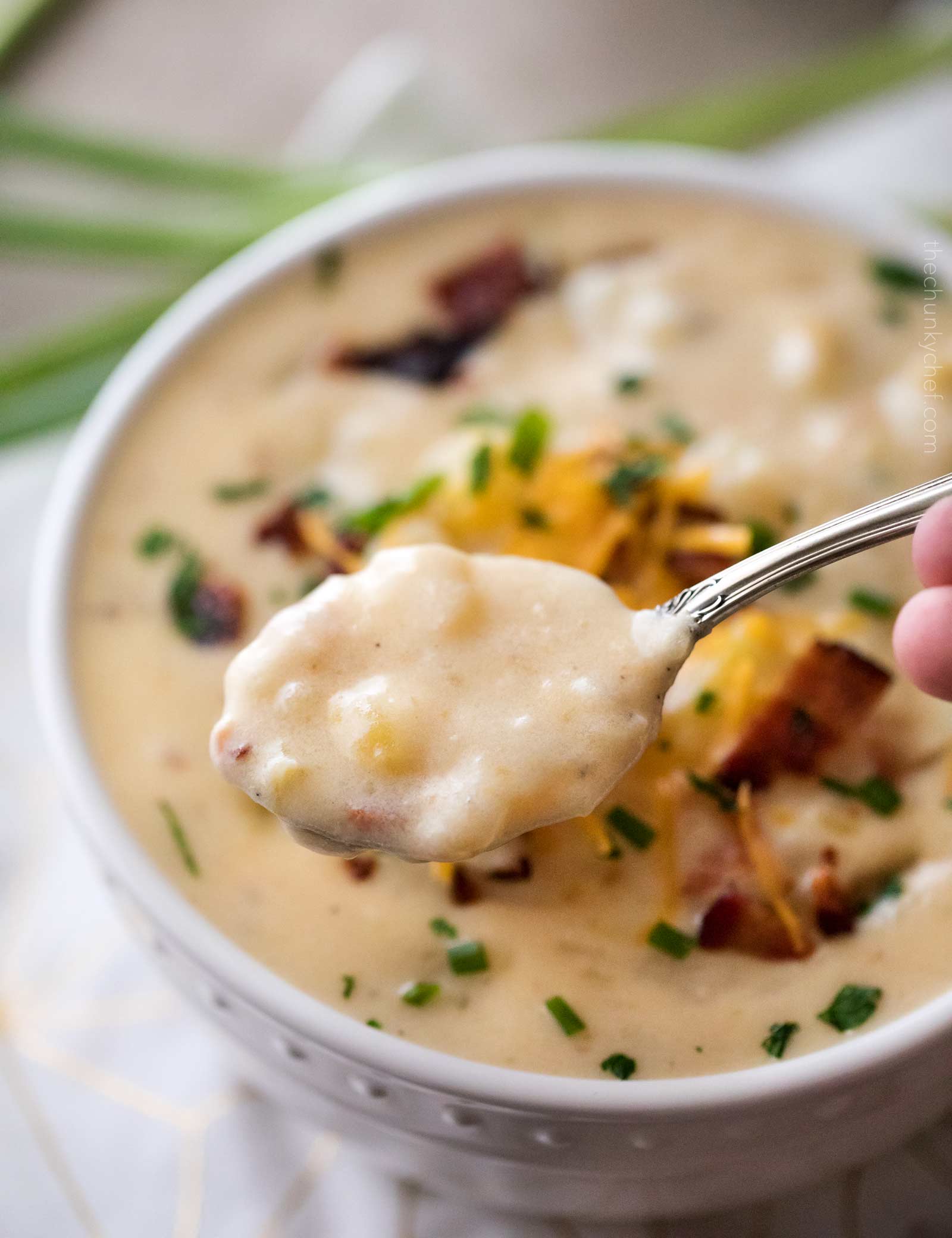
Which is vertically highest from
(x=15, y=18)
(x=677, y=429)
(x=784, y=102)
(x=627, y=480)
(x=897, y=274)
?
(x=15, y=18)

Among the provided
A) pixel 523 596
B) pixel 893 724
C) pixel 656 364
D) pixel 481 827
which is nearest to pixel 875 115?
pixel 656 364

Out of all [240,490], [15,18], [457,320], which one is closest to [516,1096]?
[240,490]

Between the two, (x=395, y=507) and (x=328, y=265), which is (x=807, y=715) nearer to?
(x=395, y=507)

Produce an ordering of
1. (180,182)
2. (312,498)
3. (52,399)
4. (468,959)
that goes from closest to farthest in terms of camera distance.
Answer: (468,959), (312,498), (52,399), (180,182)

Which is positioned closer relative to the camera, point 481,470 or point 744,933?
point 744,933

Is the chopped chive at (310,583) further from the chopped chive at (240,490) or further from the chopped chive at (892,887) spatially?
the chopped chive at (892,887)

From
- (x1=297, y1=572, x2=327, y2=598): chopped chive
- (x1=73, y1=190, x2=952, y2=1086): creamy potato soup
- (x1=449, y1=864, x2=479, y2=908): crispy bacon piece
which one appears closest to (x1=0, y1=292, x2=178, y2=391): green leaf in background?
(x1=73, y1=190, x2=952, y2=1086): creamy potato soup

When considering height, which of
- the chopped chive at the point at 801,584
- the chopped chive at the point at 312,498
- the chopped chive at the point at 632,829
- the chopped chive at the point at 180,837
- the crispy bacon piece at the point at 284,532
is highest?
the crispy bacon piece at the point at 284,532

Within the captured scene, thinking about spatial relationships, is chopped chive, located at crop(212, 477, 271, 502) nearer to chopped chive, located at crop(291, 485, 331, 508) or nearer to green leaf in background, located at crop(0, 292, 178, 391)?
chopped chive, located at crop(291, 485, 331, 508)

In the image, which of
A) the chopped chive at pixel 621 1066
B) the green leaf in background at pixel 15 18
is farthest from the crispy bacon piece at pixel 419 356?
the green leaf in background at pixel 15 18
